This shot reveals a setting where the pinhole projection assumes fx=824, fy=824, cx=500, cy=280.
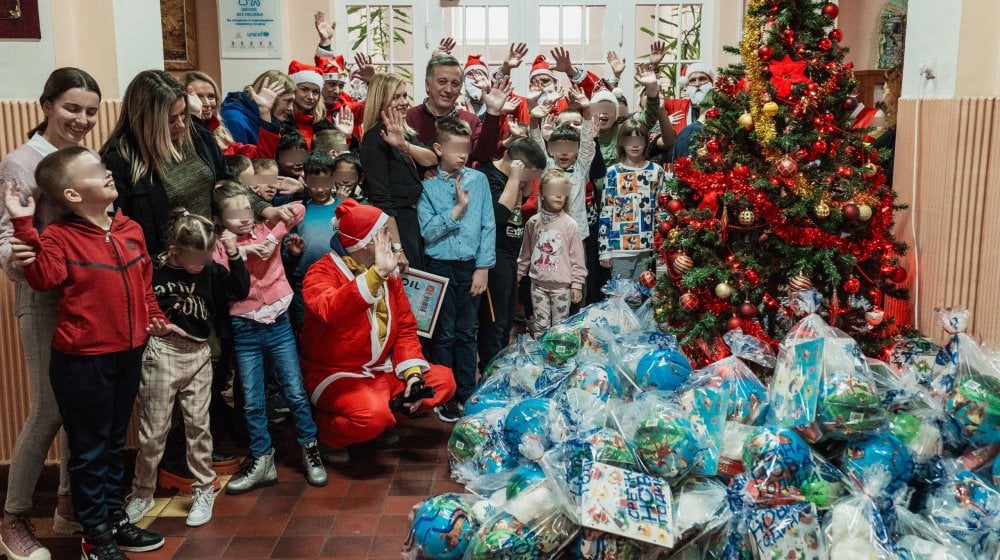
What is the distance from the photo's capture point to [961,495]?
8.89 feet

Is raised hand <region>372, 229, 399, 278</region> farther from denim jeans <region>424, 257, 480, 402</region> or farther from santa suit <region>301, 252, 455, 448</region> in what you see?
denim jeans <region>424, 257, 480, 402</region>

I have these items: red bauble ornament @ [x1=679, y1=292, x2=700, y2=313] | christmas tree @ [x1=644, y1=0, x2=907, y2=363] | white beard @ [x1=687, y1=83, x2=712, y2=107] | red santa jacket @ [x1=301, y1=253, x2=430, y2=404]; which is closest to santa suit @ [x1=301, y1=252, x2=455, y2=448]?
red santa jacket @ [x1=301, y1=253, x2=430, y2=404]

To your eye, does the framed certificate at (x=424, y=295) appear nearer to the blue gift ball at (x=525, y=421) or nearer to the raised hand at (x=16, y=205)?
the blue gift ball at (x=525, y=421)

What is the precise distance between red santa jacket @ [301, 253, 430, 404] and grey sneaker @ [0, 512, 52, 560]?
1.26 m

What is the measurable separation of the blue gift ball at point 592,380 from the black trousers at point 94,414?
1.72 meters

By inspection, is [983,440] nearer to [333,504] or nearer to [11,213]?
[333,504]

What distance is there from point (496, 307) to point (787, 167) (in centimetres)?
179

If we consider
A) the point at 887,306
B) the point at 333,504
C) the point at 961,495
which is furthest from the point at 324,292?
the point at 887,306

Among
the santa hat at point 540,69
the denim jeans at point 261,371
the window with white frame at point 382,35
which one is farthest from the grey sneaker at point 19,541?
the window with white frame at point 382,35

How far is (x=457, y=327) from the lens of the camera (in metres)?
4.49

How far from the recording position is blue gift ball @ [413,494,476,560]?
2.80 m

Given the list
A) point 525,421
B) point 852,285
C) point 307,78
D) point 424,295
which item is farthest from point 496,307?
point 852,285

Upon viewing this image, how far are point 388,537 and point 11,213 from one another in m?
1.77

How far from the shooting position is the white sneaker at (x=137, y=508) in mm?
3344
